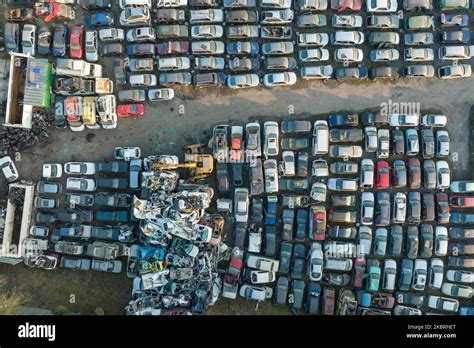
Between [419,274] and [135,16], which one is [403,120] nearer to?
[419,274]

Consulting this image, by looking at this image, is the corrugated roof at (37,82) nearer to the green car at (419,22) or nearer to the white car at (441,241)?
the green car at (419,22)

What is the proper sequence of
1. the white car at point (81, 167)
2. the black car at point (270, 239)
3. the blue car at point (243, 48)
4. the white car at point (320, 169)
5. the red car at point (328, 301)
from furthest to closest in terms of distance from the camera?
the white car at point (81, 167) < the blue car at point (243, 48) < the black car at point (270, 239) < the white car at point (320, 169) < the red car at point (328, 301)

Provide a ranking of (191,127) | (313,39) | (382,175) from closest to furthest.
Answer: (382,175) → (313,39) → (191,127)

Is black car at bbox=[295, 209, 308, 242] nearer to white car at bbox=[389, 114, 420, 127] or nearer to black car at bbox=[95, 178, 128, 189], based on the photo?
white car at bbox=[389, 114, 420, 127]

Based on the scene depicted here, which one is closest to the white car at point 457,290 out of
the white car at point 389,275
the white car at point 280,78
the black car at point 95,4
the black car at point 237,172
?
the white car at point 389,275

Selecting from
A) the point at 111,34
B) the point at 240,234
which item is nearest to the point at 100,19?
the point at 111,34

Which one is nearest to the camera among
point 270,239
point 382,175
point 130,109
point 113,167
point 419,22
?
point 382,175

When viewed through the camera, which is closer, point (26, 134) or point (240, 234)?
point (240, 234)
